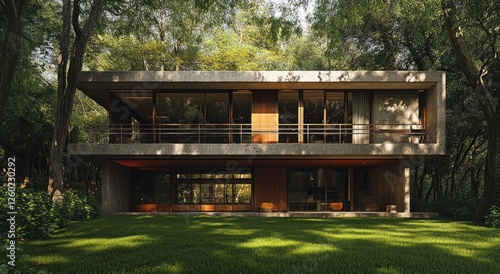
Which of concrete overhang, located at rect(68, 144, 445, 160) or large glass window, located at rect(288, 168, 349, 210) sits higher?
concrete overhang, located at rect(68, 144, 445, 160)

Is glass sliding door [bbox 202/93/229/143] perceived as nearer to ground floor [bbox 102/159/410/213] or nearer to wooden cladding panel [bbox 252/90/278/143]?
wooden cladding panel [bbox 252/90/278/143]

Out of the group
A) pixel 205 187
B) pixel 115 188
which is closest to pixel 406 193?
pixel 205 187

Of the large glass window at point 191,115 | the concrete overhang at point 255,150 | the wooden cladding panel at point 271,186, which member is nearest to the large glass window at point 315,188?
the wooden cladding panel at point 271,186

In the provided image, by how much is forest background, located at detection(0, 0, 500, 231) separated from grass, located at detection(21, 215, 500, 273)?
2763 mm

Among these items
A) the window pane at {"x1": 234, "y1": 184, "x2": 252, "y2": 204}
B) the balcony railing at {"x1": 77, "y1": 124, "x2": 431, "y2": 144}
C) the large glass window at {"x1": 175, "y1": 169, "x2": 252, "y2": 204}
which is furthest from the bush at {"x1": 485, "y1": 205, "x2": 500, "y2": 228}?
the large glass window at {"x1": 175, "y1": 169, "x2": 252, "y2": 204}

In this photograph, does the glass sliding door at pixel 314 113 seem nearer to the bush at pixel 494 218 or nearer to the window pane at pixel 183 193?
the window pane at pixel 183 193

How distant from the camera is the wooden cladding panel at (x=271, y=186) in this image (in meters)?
19.3

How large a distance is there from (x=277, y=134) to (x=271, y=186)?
2.89 m

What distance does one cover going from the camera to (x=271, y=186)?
63.8ft

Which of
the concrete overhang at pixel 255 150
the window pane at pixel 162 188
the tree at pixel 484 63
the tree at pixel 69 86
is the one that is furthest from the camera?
the window pane at pixel 162 188

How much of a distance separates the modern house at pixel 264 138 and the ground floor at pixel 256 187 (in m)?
0.05

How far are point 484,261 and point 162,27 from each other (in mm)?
26321

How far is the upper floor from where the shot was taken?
1727 centimetres

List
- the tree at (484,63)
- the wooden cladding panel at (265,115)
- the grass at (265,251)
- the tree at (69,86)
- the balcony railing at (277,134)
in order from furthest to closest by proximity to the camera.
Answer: the wooden cladding panel at (265,115) < the balcony railing at (277,134) < the tree at (69,86) < the tree at (484,63) < the grass at (265,251)
